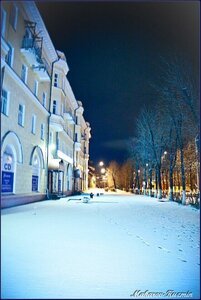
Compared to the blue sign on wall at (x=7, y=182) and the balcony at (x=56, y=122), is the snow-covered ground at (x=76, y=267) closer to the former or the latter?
the blue sign on wall at (x=7, y=182)

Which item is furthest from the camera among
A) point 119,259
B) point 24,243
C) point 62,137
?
point 62,137

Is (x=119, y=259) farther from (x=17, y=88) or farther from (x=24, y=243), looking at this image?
(x=17, y=88)

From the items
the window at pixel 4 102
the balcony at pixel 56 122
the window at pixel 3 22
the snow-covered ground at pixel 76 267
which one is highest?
the balcony at pixel 56 122

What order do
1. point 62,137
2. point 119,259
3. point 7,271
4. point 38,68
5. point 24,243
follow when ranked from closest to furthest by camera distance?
point 7,271, point 24,243, point 119,259, point 38,68, point 62,137

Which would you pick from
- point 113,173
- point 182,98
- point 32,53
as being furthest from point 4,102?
point 113,173

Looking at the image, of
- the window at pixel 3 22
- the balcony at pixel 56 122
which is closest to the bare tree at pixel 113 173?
the balcony at pixel 56 122

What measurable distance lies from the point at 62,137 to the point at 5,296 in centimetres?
1822

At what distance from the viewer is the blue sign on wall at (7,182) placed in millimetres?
2082

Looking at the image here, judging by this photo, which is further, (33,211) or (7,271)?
(33,211)

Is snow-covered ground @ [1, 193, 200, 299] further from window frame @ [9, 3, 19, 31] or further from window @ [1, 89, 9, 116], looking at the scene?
window frame @ [9, 3, 19, 31]

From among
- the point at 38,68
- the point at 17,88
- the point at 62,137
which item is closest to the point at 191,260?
the point at 17,88

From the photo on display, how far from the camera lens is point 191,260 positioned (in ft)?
10.7

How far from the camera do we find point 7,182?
2.14 metres

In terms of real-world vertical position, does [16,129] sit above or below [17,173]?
above
